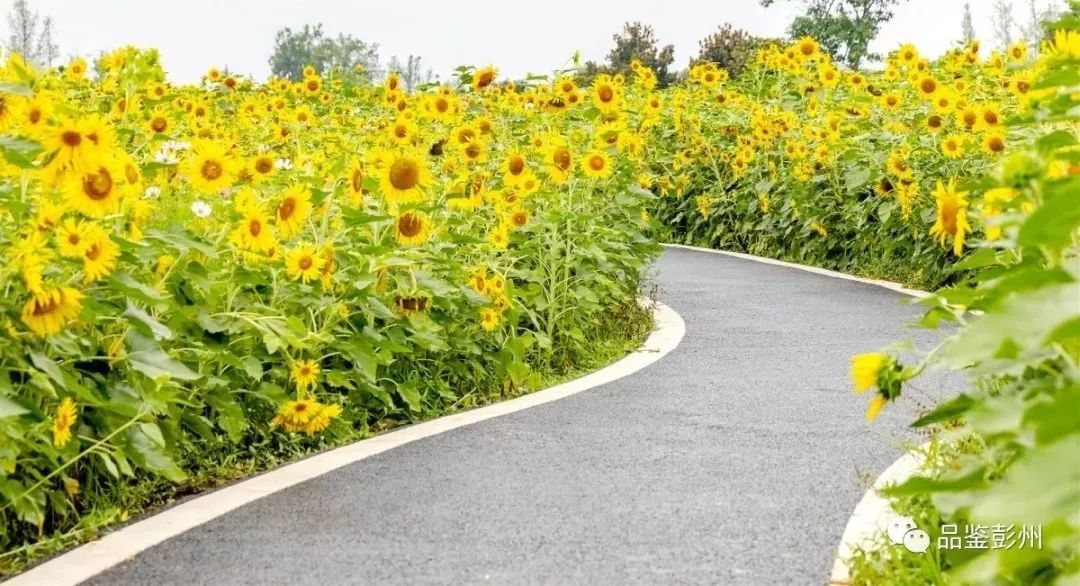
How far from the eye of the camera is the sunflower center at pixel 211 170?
4.95 metres

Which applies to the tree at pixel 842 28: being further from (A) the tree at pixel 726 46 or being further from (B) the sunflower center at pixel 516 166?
(B) the sunflower center at pixel 516 166

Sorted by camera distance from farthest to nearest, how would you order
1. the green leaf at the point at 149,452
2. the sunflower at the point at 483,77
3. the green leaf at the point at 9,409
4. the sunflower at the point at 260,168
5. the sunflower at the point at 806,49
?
the sunflower at the point at 806,49 < the sunflower at the point at 483,77 < the sunflower at the point at 260,168 < the green leaf at the point at 149,452 < the green leaf at the point at 9,409

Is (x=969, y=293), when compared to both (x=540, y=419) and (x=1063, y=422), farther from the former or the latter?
(x=540, y=419)

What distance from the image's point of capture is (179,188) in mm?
5402

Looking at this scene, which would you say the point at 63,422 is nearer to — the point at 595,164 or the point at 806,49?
the point at 595,164

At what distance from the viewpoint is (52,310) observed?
12.3ft

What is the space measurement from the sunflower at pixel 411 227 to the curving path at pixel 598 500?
0.91 meters

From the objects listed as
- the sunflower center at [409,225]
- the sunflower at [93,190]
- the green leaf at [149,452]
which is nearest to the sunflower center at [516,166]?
the sunflower center at [409,225]

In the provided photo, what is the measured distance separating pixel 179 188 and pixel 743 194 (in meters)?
9.70

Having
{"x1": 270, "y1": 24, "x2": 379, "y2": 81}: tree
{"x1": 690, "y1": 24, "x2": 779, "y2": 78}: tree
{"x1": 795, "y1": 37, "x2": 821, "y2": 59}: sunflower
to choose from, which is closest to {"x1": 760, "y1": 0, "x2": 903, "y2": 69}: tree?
{"x1": 690, "y1": 24, "x2": 779, "y2": 78}: tree

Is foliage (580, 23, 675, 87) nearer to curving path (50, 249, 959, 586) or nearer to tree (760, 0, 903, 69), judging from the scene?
tree (760, 0, 903, 69)

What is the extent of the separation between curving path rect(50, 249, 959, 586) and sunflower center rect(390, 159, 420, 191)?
111 cm

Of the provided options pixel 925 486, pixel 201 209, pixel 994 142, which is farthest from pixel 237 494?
pixel 994 142

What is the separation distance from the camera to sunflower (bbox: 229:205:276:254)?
4875 millimetres
